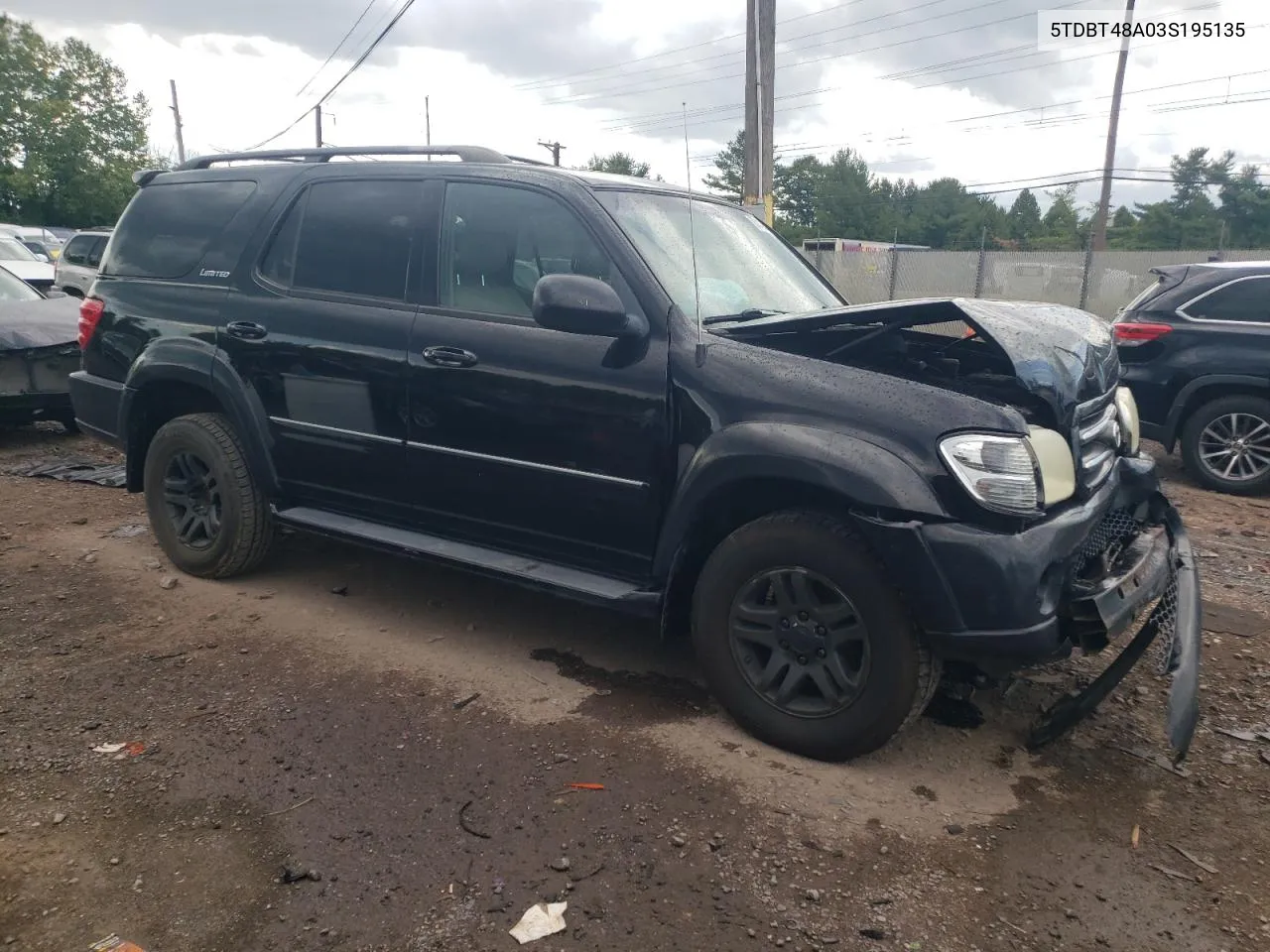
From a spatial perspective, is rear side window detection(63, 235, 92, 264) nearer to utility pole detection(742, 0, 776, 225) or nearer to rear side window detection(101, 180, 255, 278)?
utility pole detection(742, 0, 776, 225)

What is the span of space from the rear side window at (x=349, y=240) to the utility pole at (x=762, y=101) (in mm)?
8223

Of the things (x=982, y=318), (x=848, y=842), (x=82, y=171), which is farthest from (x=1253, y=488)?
(x=82, y=171)

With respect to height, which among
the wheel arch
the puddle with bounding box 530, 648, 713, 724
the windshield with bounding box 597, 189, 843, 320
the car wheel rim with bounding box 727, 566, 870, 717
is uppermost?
the windshield with bounding box 597, 189, 843, 320

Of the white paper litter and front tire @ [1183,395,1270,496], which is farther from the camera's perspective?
front tire @ [1183,395,1270,496]

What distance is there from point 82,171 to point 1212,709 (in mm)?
44466

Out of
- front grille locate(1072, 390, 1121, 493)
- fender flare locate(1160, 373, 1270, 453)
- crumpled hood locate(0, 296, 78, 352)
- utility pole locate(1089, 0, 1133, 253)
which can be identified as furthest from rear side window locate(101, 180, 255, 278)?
utility pole locate(1089, 0, 1133, 253)

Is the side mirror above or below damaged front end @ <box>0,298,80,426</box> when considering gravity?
above

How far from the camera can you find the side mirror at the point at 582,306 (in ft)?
10.8

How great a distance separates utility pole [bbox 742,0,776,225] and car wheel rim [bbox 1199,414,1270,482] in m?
6.15

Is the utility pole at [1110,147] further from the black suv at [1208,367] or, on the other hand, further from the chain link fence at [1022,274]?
the black suv at [1208,367]

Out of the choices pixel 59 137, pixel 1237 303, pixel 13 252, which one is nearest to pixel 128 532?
pixel 1237 303

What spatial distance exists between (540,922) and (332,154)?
3.52 m

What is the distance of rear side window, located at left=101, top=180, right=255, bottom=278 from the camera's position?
470 cm

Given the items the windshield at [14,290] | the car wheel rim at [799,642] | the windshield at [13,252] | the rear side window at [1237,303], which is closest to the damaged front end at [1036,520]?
the car wheel rim at [799,642]
